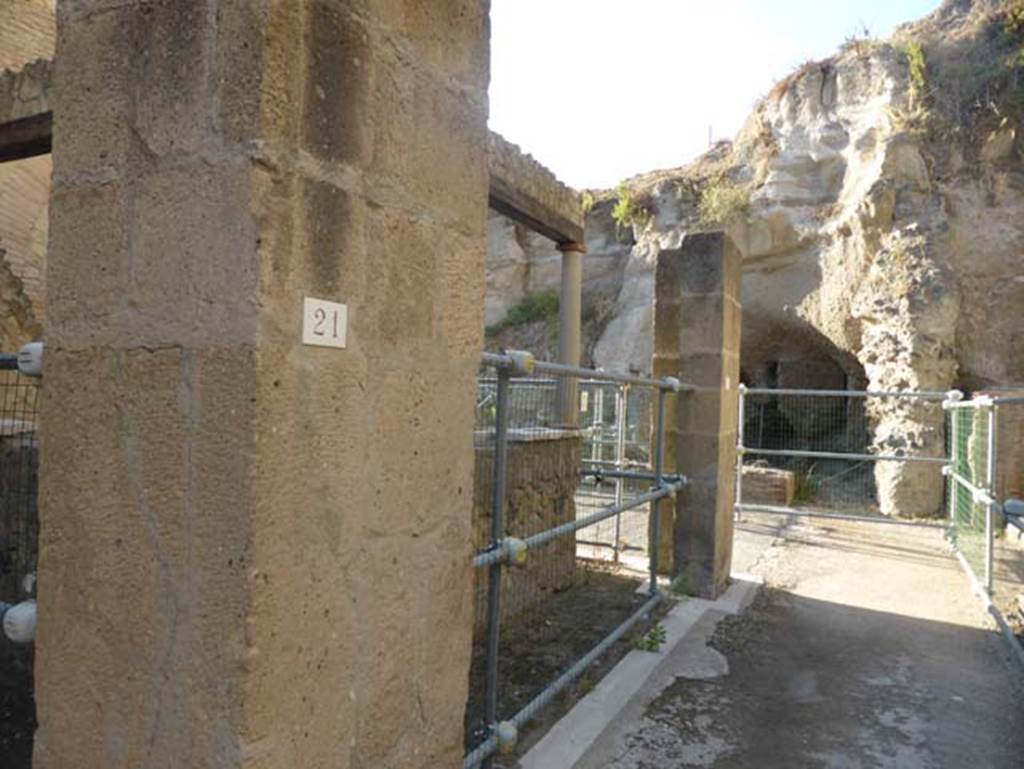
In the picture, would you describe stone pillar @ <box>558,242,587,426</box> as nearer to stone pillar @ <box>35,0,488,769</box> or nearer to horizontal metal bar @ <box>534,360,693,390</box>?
horizontal metal bar @ <box>534,360,693,390</box>

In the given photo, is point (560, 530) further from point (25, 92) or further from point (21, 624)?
point (25, 92)

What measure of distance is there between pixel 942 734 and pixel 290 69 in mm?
3751

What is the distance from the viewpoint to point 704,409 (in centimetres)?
520

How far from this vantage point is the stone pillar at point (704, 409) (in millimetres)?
5160

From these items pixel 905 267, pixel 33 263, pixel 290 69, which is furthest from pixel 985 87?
pixel 33 263

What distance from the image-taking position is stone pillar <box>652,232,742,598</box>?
5.16 m

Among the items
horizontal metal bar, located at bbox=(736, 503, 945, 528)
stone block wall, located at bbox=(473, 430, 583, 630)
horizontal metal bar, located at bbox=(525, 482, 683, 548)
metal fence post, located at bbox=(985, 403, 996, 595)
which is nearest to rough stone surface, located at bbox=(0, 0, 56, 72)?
stone block wall, located at bbox=(473, 430, 583, 630)

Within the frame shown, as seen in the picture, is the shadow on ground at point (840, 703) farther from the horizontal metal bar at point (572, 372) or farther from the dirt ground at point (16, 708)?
the dirt ground at point (16, 708)

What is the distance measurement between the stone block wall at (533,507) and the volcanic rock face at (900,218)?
6.18 metres

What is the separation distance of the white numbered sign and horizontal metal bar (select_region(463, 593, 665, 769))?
1.46 m

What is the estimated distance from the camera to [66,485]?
1494mm

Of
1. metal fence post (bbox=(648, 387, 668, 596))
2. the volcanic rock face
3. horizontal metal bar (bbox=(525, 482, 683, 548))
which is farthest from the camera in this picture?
the volcanic rock face

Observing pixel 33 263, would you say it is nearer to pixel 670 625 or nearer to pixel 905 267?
pixel 670 625

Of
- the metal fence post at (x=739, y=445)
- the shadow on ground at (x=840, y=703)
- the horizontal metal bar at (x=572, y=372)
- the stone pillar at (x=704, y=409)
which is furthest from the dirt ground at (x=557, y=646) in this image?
the metal fence post at (x=739, y=445)
